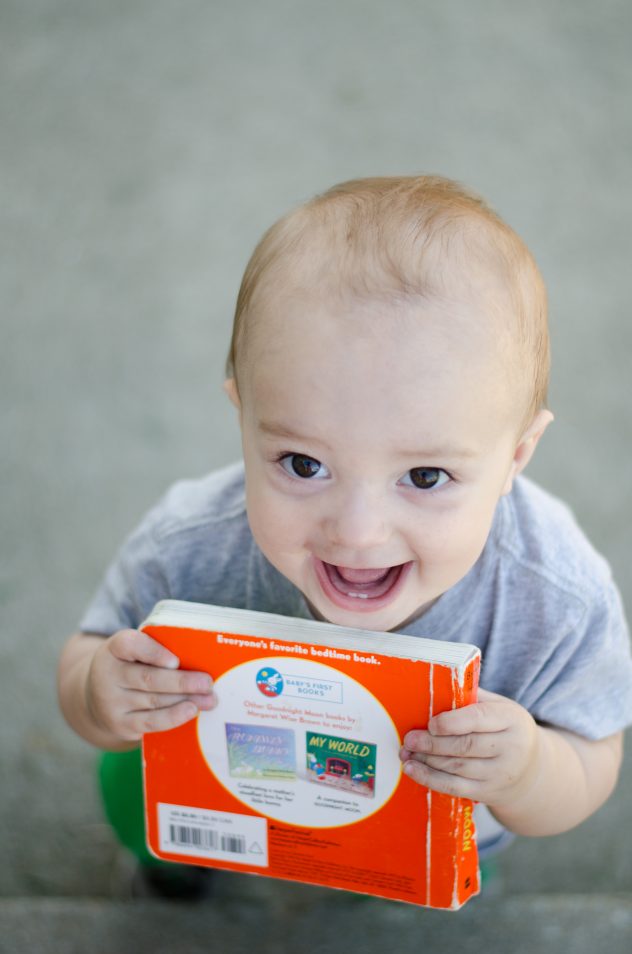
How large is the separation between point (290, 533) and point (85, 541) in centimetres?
90

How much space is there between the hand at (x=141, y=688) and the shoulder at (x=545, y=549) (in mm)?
304

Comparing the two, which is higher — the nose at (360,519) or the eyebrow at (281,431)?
the eyebrow at (281,431)

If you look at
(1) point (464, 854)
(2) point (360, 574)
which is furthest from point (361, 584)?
(1) point (464, 854)

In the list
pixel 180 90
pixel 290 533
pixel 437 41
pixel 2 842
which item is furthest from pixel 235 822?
pixel 437 41

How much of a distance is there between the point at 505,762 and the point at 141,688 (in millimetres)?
282

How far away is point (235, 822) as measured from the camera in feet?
2.85

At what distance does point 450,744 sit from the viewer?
768 mm

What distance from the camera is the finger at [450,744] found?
2.52ft

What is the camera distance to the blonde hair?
72 cm

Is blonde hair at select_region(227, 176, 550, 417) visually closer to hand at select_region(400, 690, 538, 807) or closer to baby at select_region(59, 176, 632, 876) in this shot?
baby at select_region(59, 176, 632, 876)

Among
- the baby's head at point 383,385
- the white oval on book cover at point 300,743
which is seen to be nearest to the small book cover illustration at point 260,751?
the white oval on book cover at point 300,743

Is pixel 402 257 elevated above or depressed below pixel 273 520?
above

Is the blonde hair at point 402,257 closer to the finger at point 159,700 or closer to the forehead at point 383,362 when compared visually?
the forehead at point 383,362

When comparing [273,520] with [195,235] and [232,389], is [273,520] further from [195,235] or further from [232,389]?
[195,235]
